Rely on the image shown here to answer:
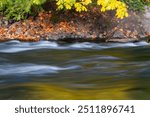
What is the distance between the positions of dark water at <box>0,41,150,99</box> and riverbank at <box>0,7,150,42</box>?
1.41 meters

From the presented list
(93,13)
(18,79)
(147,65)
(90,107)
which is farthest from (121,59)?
(93,13)

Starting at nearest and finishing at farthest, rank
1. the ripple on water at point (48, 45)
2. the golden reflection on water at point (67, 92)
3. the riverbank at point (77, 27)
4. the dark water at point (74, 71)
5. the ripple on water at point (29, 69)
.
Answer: the golden reflection on water at point (67, 92) < the dark water at point (74, 71) < the ripple on water at point (29, 69) < the ripple on water at point (48, 45) < the riverbank at point (77, 27)

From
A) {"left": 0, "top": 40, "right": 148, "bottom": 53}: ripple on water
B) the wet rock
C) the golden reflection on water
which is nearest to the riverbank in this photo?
the wet rock

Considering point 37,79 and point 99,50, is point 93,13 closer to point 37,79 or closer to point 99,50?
point 99,50

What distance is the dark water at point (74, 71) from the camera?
616 cm

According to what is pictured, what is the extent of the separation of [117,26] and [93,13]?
1010 mm

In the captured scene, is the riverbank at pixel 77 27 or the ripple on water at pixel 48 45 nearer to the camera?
the ripple on water at pixel 48 45

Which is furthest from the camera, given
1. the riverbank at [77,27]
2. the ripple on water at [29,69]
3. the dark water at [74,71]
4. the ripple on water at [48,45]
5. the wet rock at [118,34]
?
the wet rock at [118,34]

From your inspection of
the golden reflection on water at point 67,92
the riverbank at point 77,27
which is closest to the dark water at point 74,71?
the golden reflection on water at point 67,92

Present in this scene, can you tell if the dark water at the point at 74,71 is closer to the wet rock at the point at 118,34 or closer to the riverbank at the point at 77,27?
the riverbank at the point at 77,27

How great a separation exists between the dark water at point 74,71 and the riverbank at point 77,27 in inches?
55.6

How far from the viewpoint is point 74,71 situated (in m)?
7.75

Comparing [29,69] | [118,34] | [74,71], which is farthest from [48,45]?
[74,71]

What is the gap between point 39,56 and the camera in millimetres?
9477
